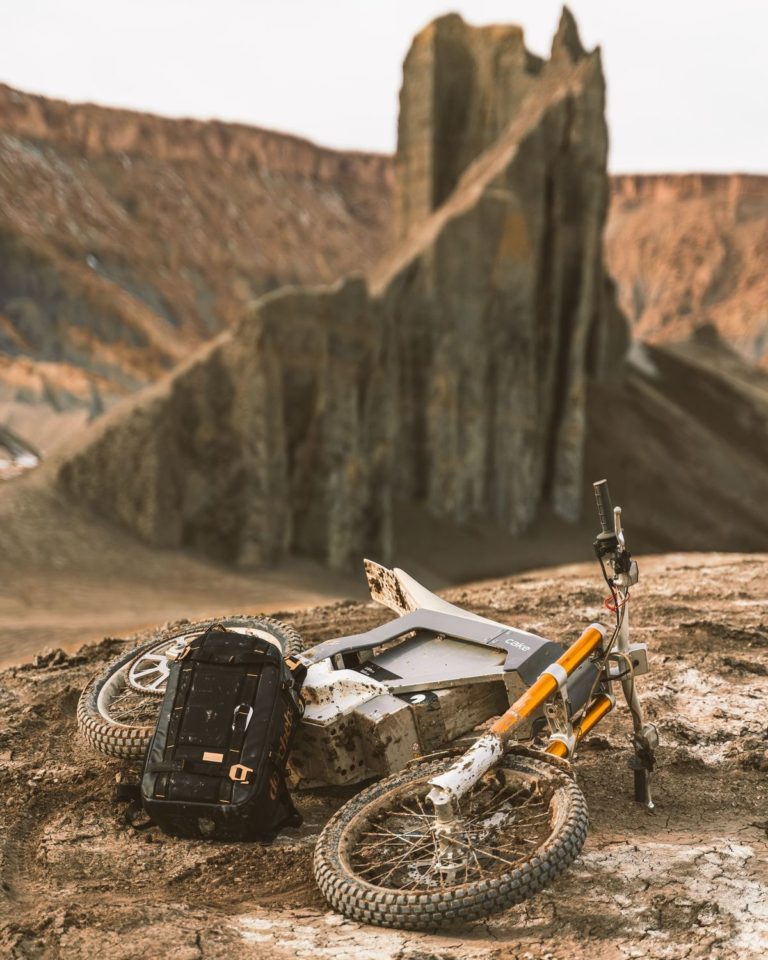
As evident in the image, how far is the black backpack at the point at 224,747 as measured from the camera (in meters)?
4.15

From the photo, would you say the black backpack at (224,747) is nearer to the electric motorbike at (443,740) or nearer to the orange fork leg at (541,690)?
the electric motorbike at (443,740)

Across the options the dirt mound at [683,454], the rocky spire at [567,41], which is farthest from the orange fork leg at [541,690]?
the rocky spire at [567,41]

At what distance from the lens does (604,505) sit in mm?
4379

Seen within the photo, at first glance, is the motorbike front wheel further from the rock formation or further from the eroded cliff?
Result: the eroded cliff

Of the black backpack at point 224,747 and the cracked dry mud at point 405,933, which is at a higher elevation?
the black backpack at point 224,747

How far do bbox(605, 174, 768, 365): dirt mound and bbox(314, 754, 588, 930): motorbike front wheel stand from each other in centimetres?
9097

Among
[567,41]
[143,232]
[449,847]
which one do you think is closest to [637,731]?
[449,847]

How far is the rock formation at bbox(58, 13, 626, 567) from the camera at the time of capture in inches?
829

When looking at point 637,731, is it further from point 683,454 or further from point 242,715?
point 683,454

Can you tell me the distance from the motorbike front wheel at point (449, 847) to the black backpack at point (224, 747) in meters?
0.43

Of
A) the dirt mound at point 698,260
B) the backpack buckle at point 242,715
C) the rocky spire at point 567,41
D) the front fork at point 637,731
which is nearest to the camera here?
the backpack buckle at point 242,715

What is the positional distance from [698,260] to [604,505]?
107 meters

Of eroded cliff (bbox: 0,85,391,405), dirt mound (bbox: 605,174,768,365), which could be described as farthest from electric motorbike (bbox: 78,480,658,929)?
dirt mound (bbox: 605,174,768,365)

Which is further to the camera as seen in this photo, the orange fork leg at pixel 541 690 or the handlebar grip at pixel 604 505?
the handlebar grip at pixel 604 505
